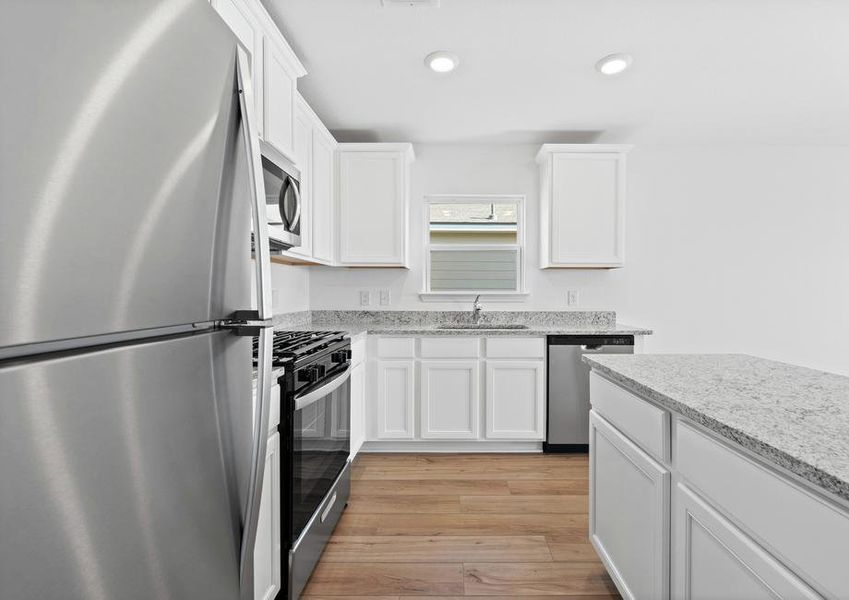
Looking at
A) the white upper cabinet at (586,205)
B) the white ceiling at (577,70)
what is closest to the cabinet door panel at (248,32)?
the white ceiling at (577,70)

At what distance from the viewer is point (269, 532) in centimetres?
143

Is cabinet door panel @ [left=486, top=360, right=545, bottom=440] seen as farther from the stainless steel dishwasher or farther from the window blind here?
the window blind

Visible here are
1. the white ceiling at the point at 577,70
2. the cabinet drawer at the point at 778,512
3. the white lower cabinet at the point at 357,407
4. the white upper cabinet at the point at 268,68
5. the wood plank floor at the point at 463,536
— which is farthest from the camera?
the white lower cabinet at the point at 357,407

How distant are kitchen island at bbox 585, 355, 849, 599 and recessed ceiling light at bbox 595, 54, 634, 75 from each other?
1637 mm

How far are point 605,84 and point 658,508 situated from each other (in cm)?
243

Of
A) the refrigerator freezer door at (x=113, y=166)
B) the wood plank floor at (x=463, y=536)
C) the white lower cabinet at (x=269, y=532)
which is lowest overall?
the wood plank floor at (x=463, y=536)

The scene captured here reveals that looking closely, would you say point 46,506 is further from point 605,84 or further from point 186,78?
point 605,84

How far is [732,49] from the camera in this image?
2287 mm

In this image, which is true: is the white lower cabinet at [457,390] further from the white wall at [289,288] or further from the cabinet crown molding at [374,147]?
the cabinet crown molding at [374,147]

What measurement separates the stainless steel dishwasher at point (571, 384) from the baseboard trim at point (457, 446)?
0.53 feet

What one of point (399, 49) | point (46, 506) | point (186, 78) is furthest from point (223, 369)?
point (399, 49)

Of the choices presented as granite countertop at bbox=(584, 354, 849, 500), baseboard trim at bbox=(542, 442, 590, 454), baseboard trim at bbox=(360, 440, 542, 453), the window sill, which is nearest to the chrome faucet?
the window sill

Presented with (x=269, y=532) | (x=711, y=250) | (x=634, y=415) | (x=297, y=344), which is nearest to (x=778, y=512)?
(x=634, y=415)

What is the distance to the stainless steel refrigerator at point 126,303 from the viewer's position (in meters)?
0.46
